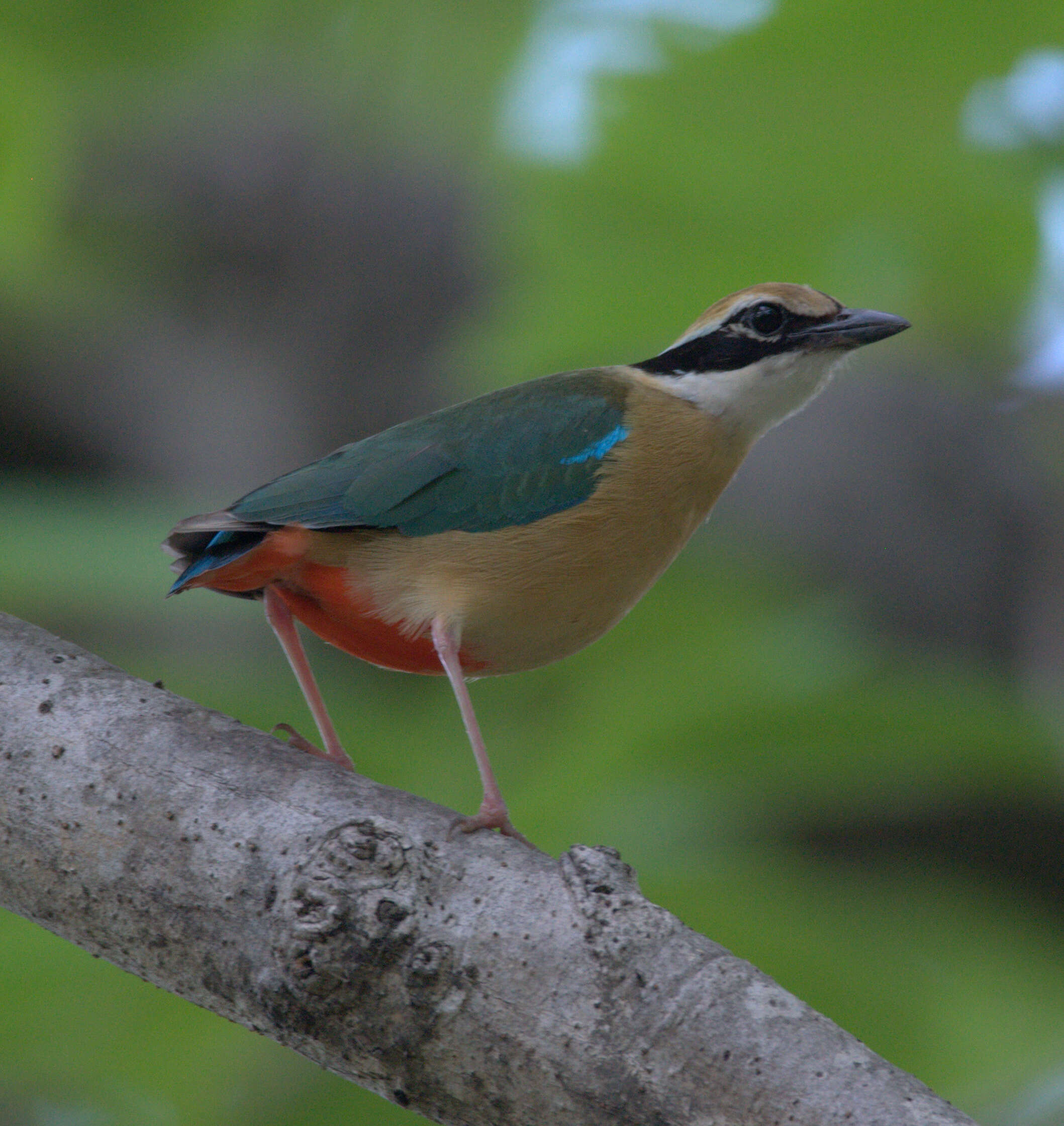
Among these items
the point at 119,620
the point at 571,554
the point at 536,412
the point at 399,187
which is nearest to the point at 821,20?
the point at 536,412

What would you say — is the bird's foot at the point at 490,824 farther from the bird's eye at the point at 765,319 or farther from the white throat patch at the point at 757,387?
the bird's eye at the point at 765,319

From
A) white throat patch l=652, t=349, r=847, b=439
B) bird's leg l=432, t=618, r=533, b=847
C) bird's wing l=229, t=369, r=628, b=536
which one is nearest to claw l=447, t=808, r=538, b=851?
bird's leg l=432, t=618, r=533, b=847

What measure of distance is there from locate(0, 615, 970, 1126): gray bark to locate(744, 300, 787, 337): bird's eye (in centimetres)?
236

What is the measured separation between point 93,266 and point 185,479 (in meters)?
1.26

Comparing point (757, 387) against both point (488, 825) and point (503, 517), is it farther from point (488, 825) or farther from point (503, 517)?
point (488, 825)

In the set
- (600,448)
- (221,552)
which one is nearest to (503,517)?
(600,448)

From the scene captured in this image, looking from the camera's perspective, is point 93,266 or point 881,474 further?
point 881,474

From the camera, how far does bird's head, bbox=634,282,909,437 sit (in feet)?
15.3

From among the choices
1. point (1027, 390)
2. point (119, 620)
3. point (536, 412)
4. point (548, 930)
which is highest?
point (1027, 390)

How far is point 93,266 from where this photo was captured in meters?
7.51

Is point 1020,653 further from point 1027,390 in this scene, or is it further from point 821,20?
point 821,20

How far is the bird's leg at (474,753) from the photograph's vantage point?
10.6 feet

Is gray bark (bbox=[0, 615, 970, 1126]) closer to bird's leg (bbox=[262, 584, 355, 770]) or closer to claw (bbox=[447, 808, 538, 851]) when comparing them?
claw (bbox=[447, 808, 538, 851])

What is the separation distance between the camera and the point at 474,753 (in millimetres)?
4020
